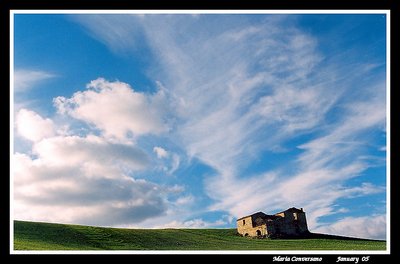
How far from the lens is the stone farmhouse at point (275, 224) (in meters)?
84.8

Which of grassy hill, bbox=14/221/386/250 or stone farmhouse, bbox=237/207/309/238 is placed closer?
grassy hill, bbox=14/221/386/250

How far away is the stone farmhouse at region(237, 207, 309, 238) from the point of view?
84.8 metres

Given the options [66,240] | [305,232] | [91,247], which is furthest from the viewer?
[305,232]

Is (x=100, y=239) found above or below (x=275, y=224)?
above

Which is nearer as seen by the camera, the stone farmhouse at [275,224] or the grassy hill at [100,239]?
the grassy hill at [100,239]

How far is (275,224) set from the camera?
86812mm

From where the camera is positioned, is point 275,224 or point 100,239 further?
point 275,224
